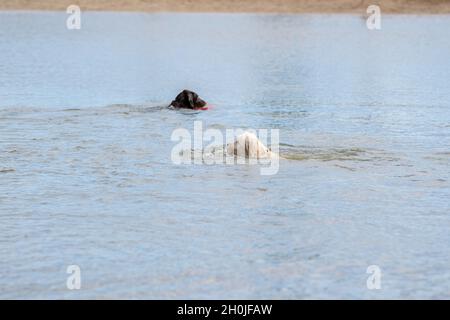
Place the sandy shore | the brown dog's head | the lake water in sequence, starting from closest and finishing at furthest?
the lake water, the brown dog's head, the sandy shore

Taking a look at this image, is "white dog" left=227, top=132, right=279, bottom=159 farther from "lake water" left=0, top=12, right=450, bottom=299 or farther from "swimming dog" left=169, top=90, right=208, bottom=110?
"swimming dog" left=169, top=90, right=208, bottom=110

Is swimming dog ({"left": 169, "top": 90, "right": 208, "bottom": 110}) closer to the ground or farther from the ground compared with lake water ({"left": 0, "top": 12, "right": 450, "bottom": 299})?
farther from the ground


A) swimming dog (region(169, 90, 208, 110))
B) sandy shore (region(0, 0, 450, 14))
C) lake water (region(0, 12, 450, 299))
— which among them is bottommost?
lake water (region(0, 12, 450, 299))

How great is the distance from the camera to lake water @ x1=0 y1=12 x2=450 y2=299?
1010 cm

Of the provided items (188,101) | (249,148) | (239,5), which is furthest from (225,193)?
(239,5)

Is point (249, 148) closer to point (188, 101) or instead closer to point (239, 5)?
point (188, 101)

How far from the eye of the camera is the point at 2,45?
49.9 metres

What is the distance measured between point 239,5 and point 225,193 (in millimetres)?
56590

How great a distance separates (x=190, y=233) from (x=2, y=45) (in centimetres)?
4028

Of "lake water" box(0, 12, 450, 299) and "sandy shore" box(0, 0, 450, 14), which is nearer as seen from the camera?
"lake water" box(0, 12, 450, 299)

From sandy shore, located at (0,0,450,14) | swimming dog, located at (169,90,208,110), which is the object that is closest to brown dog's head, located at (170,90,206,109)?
swimming dog, located at (169,90,208,110)

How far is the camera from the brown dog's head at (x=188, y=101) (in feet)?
75.4

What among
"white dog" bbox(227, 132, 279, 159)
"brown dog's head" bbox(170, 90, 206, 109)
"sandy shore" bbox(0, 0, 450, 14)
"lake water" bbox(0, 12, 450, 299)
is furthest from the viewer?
"sandy shore" bbox(0, 0, 450, 14)

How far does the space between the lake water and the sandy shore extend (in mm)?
34792
